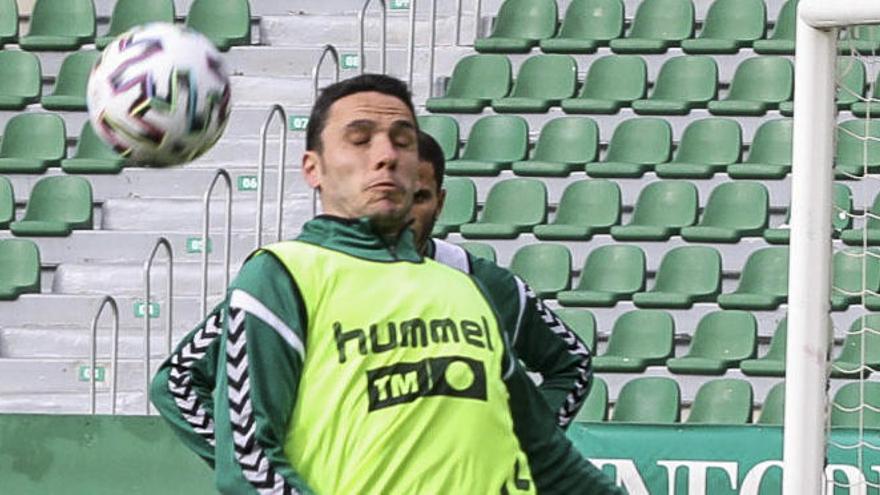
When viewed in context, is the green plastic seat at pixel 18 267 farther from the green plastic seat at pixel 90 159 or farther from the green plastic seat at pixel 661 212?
the green plastic seat at pixel 661 212

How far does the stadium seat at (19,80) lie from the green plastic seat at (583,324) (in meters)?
3.47

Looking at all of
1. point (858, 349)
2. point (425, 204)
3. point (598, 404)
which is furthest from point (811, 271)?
point (858, 349)

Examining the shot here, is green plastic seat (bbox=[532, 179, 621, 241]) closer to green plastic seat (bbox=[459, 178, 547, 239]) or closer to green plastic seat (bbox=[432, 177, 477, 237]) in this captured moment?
green plastic seat (bbox=[459, 178, 547, 239])

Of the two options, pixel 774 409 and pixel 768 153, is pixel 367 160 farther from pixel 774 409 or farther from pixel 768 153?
pixel 768 153

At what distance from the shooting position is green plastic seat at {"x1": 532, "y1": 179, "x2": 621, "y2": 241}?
34.0 feet

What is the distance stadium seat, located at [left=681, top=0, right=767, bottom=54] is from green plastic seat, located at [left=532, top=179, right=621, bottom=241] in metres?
1.18

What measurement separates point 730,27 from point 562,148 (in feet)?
3.90

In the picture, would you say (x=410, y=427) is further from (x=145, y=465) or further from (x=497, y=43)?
(x=497, y=43)

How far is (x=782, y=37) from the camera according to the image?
11.2 m

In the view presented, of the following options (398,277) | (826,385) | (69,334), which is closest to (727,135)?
(69,334)

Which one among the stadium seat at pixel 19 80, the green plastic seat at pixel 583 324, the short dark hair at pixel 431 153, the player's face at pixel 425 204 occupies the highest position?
the stadium seat at pixel 19 80

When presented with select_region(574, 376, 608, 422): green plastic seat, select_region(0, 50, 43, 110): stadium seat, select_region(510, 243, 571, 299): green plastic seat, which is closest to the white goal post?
select_region(574, 376, 608, 422): green plastic seat

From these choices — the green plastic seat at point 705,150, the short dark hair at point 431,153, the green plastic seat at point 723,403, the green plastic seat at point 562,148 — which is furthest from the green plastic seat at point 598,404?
the short dark hair at point 431,153

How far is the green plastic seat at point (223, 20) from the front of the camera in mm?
11812
